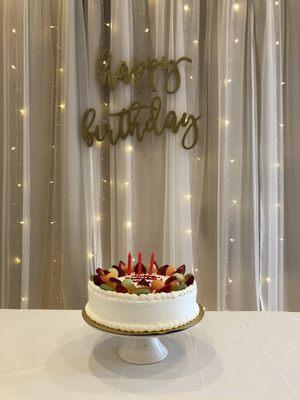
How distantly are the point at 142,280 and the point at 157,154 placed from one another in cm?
132

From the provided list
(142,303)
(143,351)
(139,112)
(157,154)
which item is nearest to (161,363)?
(143,351)

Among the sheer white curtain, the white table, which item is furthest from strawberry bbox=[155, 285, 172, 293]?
the sheer white curtain

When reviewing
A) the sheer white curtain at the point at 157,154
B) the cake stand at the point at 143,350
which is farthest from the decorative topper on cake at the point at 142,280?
the sheer white curtain at the point at 157,154

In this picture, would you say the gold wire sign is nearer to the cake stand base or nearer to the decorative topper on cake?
the decorative topper on cake

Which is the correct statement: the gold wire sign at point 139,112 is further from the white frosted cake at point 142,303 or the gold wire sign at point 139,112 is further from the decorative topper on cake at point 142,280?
A: the white frosted cake at point 142,303

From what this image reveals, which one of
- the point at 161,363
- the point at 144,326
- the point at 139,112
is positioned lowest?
the point at 161,363

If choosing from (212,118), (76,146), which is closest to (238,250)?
(212,118)

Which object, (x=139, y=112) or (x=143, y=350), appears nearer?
(x=143, y=350)

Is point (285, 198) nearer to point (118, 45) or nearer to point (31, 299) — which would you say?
point (118, 45)

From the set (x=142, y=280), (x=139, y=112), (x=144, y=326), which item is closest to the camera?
(x=144, y=326)

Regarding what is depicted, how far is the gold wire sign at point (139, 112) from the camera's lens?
2.22 metres

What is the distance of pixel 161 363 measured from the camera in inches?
41.0

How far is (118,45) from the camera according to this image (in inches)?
88.2

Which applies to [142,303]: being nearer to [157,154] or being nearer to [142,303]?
[142,303]
